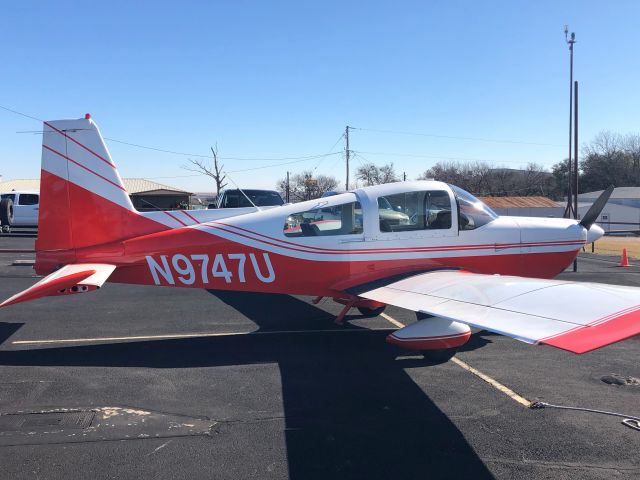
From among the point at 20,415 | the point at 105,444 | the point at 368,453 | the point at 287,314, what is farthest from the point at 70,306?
the point at 368,453

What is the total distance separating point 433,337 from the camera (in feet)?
19.1

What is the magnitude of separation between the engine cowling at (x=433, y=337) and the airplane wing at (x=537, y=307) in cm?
38

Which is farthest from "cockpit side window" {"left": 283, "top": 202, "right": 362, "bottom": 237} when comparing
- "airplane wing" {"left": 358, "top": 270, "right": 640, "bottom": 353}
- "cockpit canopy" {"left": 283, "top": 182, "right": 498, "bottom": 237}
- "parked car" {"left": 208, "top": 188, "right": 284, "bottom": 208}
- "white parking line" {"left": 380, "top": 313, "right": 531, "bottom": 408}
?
"parked car" {"left": 208, "top": 188, "right": 284, "bottom": 208}

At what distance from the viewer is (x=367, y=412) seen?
4.67 m

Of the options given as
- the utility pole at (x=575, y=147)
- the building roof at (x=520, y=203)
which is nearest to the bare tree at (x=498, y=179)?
the building roof at (x=520, y=203)

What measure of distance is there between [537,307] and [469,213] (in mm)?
3378

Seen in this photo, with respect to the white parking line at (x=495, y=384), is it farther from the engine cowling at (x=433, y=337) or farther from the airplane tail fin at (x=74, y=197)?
the airplane tail fin at (x=74, y=197)

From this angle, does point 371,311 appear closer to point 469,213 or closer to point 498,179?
point 469,213

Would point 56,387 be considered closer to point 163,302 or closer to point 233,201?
point 163,302

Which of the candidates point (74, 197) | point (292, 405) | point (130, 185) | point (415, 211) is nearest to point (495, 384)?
point (292, 405)

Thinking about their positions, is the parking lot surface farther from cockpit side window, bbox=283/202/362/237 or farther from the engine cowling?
cockpit side window, bbox=283/202/362/237

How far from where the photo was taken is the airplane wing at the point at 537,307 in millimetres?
3576

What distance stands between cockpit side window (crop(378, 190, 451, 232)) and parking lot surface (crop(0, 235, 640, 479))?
1.79 metres

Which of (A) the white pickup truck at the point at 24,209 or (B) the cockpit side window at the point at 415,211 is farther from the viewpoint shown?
(A) the white pickup truck at the point at 24,209
